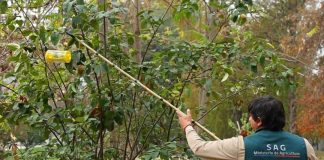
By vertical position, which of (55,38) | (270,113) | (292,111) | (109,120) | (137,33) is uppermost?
(55,38)

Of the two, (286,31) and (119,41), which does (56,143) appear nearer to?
(119,41)

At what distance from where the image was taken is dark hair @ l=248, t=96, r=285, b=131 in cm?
265

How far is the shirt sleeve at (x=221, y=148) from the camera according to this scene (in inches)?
103

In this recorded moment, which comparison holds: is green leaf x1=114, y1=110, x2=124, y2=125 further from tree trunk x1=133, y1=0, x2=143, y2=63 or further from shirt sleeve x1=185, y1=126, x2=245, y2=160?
tree trunk x1=133, y1=0, x2=143, y2=63

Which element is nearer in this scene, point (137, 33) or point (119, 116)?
point (119, 116)

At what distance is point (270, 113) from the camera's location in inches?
105

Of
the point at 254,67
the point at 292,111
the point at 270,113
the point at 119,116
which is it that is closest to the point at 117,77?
the point at 119,116

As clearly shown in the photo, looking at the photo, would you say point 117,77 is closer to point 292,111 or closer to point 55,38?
point 55,38

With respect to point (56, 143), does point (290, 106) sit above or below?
below

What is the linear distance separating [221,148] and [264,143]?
0.74ft

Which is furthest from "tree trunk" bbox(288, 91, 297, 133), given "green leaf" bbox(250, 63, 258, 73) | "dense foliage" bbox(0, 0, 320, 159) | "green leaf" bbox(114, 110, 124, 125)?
"green leaf" bbox(114, 110, 124, 125)

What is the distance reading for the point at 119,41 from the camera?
3764mm

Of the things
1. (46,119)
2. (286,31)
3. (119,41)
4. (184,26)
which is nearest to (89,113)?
(46,119)

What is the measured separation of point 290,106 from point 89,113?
20.1 metres
